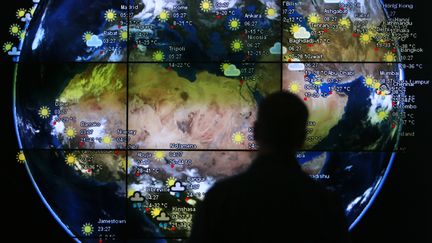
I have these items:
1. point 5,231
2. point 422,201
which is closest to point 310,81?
point 422,201

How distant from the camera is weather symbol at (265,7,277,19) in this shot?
274 centimetres

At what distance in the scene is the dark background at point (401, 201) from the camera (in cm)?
269

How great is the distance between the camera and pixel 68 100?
2773mm

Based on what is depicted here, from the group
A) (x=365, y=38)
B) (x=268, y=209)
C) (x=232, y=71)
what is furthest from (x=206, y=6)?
(x=268, y=209)

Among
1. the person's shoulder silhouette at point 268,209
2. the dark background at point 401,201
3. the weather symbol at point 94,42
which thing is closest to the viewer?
the person's shoulder silhouette at point 268,209

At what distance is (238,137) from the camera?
2.71 m

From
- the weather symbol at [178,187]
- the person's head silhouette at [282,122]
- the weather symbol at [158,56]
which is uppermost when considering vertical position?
the weather symbol at [158,56]

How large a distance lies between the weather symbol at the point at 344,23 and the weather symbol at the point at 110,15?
A: 1.15 m

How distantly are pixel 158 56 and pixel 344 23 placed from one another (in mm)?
959

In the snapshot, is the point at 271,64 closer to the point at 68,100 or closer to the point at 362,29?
the point at 362,29

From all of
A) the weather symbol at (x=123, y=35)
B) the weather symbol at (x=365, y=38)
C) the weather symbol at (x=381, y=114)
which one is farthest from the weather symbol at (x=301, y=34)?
the weather symbol at (x=123, y=35)

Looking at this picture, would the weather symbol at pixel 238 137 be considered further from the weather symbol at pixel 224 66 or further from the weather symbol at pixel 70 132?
the weather symbol at pixel 70 132

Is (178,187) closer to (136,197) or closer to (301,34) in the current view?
→ (136,197)

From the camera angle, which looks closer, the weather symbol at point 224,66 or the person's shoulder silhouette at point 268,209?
the person's shoulder silhouette at point 268,209
